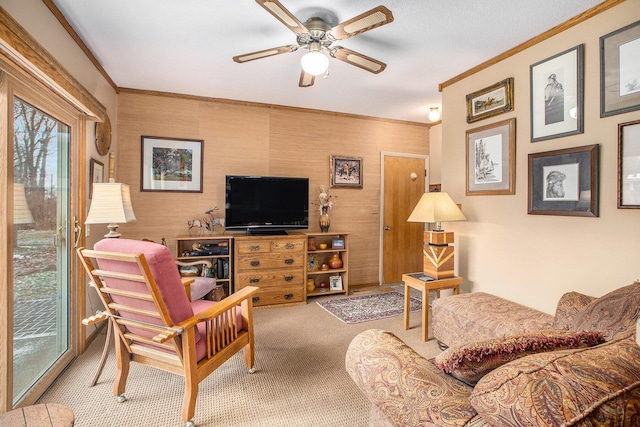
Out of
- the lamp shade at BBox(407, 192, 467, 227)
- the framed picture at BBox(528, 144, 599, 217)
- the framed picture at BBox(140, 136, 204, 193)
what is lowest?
the lamp shade at BBox(407, 192, 467, 227)

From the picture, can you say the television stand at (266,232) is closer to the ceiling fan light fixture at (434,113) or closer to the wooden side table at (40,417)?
the ceiling fan light fixture at (434,113)

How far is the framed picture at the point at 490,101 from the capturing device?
2.71 m

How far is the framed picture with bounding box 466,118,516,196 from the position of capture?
2695 mm

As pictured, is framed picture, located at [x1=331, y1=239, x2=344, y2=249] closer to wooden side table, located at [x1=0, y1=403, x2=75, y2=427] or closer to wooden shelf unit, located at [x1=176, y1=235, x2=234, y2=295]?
wooden shelf unit, located at [x1=176, y1=235, x2=234, y2=295]

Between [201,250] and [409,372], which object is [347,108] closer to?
[201,250]

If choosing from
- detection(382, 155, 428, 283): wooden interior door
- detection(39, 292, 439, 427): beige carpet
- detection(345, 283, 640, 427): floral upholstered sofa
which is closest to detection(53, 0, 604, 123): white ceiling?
detection(382, 155, 428, 283): wooden interior door

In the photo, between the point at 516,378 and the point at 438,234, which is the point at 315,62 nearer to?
the point at 438,234

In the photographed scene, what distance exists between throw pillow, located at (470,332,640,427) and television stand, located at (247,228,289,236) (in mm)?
3271

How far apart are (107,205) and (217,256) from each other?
156 centimetres

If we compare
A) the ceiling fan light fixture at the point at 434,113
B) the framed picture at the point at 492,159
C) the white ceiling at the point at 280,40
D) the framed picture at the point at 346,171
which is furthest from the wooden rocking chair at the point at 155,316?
the ceiling fan light fixture at the point at 434,113

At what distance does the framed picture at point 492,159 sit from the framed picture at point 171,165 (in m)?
3.10

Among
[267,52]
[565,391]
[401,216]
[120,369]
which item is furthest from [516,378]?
[401,216]

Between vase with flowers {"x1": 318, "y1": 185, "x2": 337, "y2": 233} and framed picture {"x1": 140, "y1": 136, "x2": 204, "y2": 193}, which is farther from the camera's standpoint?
vase with flowers {"x1": 318, "y1": 185, "x2": 337, "y2": 233}

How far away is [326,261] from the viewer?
445 cm
